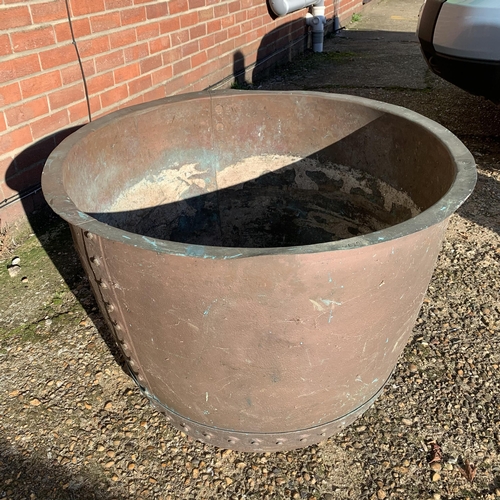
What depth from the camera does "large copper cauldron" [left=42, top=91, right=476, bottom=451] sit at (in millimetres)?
1224

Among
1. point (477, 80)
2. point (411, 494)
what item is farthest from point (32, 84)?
point (477, 80)

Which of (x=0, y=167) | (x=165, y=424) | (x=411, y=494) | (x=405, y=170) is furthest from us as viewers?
(x=0, y=167)

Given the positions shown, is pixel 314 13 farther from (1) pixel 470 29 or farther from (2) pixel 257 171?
(2) pixel 257 171

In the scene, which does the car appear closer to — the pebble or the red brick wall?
the red brick wall

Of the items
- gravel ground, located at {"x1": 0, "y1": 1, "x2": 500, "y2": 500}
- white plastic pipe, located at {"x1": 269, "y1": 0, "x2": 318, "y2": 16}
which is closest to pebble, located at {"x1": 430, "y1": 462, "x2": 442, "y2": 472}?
gravel ground, located at {"x1": 0, "y1": 1, "x2": 500, "y2": 500}

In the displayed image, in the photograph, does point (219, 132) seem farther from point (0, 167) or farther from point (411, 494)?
point (411, 494)

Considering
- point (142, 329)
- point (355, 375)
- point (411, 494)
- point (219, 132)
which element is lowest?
point (411, 494)

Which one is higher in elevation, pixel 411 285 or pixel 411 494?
pixel 411 285

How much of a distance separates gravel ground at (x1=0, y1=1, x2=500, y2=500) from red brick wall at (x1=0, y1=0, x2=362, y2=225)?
0.57m

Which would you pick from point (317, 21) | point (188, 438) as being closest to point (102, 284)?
point (188, 438)

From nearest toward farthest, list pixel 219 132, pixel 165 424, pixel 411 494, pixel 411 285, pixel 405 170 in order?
pixel 411 285
pixel 411 494
pixel 165 424
pixel 405 170
pixel 219 132

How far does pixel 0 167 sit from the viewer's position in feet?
8.64

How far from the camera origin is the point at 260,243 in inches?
106

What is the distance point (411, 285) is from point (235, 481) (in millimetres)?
873
